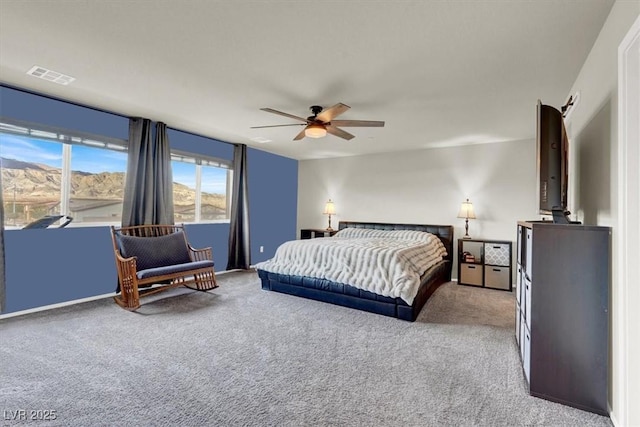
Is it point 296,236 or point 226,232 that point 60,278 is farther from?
point 296,236

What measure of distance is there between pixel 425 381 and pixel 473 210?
3784mm

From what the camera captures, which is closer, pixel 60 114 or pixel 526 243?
pixel 526 243

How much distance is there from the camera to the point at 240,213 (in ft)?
18.8

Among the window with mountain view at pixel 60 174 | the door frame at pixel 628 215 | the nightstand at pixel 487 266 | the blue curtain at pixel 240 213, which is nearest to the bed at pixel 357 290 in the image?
the nightstand at pixel 487 266

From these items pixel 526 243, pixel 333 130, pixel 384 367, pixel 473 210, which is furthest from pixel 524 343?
pixel 473 210

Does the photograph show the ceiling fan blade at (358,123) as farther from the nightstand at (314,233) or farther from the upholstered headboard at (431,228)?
the nightstand at (314,233)

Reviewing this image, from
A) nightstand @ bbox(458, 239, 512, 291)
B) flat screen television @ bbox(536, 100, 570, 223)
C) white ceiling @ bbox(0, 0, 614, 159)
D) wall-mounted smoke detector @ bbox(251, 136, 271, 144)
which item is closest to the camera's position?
white ceiling @ bbox(0, 0, 614, 159)

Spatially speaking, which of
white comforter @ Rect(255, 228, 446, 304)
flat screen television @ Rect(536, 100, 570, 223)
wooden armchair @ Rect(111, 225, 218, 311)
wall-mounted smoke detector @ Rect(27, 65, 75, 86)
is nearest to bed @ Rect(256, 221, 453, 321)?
white comforter @ Rect(255, 228, 446, 304)

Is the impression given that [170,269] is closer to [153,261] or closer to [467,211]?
[153,261]

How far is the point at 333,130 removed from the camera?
3.52 metres

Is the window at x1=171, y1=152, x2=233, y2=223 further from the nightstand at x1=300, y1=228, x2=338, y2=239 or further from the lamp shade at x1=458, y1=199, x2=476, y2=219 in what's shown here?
the lamp shade at x1=458, y1=199, x2=476, y2=219

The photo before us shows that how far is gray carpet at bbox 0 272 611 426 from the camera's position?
173cm

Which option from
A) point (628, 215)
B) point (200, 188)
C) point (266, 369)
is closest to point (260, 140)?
point (200, 188)

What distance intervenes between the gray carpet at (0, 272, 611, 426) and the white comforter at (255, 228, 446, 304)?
0.37 metres
